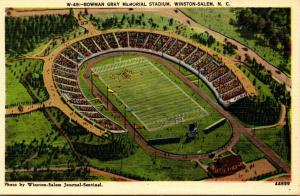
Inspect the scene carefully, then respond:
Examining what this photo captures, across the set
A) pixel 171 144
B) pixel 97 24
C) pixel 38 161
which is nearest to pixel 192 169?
pixel 171 144

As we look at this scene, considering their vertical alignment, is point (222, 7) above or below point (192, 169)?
above

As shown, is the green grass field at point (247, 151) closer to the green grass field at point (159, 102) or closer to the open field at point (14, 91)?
the green grass field at point (159, 102)

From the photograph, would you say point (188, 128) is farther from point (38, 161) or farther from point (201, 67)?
point (38, 161)

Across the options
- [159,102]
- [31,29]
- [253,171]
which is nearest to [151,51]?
[159,102]

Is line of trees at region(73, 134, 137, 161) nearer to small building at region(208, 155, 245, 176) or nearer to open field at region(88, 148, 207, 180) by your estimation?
open field at region(88, 148, 207, 180)

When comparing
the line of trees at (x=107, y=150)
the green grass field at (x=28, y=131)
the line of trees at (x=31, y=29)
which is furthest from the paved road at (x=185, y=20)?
the line of trees at (x=107, y=150)

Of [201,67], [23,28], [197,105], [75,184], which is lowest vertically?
[75,184]

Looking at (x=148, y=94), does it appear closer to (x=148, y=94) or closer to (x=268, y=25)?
(x=148, y=94)
